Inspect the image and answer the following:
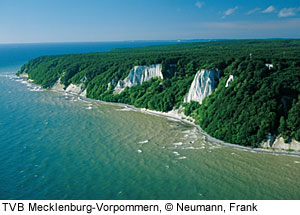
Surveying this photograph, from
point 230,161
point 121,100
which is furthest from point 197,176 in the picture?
point 121,100

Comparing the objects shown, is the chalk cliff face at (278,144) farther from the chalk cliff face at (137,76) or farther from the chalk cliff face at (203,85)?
the chalk cliff face at (137,76)

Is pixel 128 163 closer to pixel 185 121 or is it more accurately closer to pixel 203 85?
pixel 185 121

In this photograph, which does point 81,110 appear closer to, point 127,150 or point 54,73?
point 127,150

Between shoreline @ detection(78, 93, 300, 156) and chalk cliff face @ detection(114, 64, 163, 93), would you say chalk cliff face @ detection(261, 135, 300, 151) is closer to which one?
shoreline @ detection(78, 93, 300, 156)

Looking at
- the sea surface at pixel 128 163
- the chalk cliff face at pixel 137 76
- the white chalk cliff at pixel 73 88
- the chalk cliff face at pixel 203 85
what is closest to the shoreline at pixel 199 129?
the sea surface at pixel 128 163

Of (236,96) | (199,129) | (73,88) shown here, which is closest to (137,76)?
(73,88)

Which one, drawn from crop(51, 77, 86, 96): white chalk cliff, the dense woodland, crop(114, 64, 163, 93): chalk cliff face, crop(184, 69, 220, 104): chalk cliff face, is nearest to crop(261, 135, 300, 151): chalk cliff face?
the dense woodland
